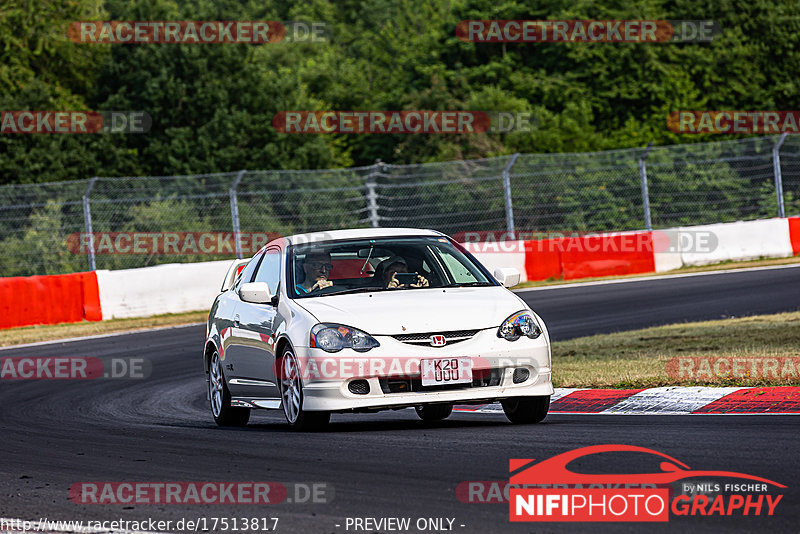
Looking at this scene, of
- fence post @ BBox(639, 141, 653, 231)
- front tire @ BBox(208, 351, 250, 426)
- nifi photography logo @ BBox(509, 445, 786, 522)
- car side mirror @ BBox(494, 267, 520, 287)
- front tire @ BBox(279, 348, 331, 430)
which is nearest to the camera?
nifi photography logo @ BBox(509, 445, 786, 522)

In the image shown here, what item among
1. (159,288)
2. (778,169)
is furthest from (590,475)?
(778,169)

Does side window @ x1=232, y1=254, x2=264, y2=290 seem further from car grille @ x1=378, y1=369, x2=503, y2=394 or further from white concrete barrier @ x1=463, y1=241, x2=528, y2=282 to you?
white concrete barrier @ x1=463, y1=241, x2=528, y2=282

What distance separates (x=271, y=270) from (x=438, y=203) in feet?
53.0

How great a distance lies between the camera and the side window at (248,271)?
1030cm

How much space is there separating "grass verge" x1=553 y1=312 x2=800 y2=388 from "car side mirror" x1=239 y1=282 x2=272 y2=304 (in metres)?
3.00

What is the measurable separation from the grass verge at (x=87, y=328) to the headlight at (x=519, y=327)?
42.5 feet

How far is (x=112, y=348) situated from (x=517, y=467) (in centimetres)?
1218

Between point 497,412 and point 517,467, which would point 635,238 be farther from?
point 517,467

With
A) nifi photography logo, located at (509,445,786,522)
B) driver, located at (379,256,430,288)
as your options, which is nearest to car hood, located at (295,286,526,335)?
driver, located at (379,256,430,288)

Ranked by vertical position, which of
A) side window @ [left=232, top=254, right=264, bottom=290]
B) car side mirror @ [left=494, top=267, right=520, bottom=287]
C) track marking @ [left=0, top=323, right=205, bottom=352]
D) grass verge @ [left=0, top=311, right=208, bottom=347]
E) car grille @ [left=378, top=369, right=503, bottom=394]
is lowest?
track marking @ [left=0, top=323, right=205, bottom=352]

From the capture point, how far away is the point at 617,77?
168 feet

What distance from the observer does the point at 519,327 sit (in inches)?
332

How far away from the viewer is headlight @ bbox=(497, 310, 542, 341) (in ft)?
27.4

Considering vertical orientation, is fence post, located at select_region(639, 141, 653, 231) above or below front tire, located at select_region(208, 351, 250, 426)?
above
